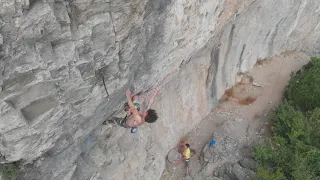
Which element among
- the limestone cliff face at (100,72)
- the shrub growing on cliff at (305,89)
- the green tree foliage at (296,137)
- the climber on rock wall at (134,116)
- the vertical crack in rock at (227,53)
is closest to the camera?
the limestone cliff face at (100,72)

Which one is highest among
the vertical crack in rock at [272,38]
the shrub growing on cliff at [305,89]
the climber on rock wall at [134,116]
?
the climber on rock wall at [134,116]

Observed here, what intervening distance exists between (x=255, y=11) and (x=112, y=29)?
8.50 meters

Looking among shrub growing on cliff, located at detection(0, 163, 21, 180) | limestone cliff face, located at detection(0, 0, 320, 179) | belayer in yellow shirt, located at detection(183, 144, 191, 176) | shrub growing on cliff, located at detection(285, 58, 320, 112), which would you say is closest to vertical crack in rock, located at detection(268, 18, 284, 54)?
shrub growing on cliff, located at detection(285, 58, 320, 112)

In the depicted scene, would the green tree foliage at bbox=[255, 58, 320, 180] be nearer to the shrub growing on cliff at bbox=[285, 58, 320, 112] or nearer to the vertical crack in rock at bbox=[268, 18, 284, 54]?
the shrub growing on cliff at bbox=[285, 58, 320, 112]

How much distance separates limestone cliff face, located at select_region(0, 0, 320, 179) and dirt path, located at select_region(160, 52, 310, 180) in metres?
0.85

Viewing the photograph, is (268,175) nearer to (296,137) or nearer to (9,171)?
(296,137)

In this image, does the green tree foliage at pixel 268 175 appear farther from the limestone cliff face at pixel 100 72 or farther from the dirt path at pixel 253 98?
the limestone cliff face at pixel 100 72

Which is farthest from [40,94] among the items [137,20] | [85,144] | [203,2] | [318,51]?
[318,51]

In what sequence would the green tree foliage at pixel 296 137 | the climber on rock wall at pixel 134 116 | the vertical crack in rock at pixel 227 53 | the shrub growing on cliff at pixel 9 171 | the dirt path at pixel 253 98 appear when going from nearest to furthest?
the shrub growing on cliff at pixel 9 171
the climber on rock wall at pixel 134 116
the green tree foliage at pixel 296 137
the vertical crack in rock at pixel 227 53
the dirt path at pixel 253 98

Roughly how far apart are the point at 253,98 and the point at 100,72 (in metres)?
10.6

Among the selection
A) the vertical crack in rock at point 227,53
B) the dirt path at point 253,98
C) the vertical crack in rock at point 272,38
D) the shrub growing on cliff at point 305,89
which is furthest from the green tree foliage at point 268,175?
the vertical crack in rock at point 272,38

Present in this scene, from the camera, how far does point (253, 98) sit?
670 inches

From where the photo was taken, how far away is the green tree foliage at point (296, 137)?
12.8 m

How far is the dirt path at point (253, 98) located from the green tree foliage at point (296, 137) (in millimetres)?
986
